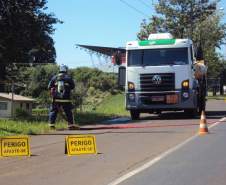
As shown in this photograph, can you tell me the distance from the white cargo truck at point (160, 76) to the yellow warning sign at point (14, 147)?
1307cm

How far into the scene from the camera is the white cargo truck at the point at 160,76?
2502 cm

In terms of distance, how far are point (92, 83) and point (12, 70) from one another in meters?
31.3

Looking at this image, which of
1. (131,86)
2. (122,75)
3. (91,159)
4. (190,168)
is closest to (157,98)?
(131,86)

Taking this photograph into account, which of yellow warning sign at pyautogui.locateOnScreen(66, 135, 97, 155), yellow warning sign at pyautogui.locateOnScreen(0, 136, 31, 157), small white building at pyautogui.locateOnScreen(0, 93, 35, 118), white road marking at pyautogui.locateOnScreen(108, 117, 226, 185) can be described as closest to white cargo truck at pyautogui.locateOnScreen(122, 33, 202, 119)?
white road marking at pyautogui.locateOnScreen(108, 117, 226, 185)

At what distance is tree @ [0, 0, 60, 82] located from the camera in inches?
1050

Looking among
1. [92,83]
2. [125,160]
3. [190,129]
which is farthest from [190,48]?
[92,83]

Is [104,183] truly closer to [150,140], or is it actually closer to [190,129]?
[150,140]

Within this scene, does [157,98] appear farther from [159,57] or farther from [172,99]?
[159,57]

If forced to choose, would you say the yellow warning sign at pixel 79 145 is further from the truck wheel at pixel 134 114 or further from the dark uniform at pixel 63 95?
the truck wheel at pixel 134 114

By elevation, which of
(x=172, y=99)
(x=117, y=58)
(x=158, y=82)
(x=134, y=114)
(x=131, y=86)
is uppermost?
(x=117, y=58)

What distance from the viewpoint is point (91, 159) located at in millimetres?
12266

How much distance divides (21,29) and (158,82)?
6.42m

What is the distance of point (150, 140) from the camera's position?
15.8 meters

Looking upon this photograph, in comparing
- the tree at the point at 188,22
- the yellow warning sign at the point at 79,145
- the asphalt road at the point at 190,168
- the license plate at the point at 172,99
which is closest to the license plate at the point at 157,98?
the license plate at the point at 172,99
